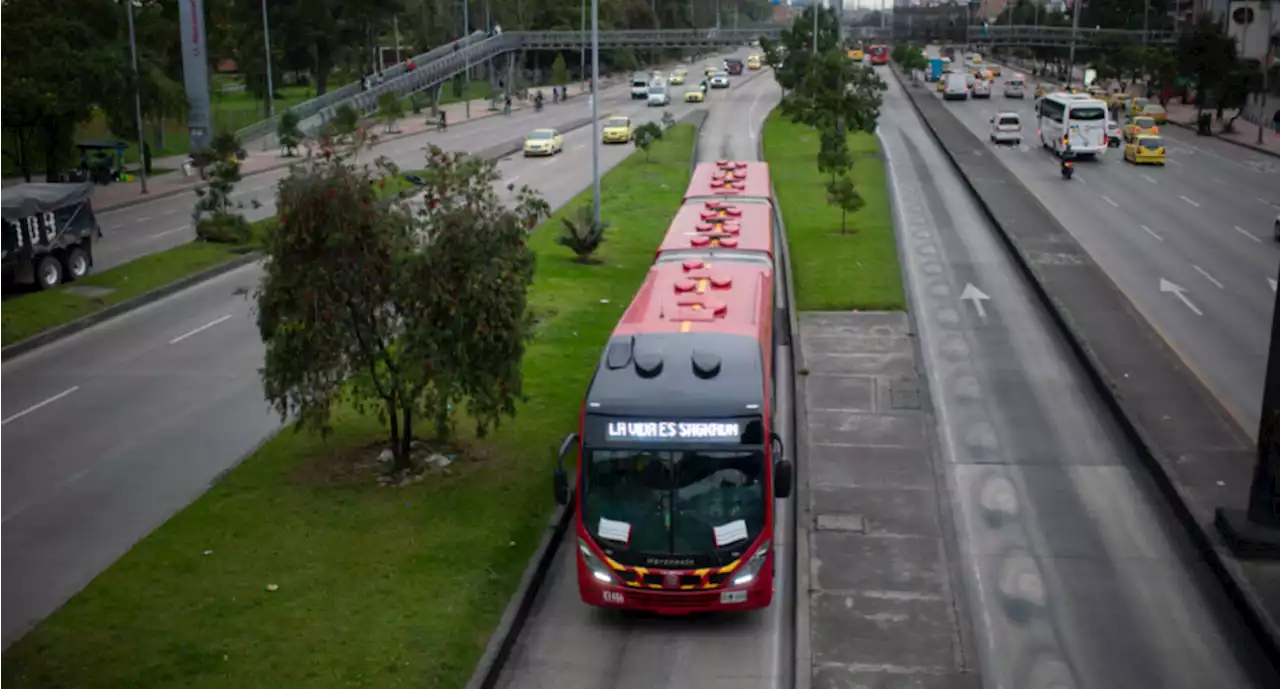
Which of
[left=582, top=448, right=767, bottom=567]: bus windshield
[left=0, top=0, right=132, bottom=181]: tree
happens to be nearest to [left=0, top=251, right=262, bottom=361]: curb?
[left=0, top=0, right=132, bottom=181]: tree

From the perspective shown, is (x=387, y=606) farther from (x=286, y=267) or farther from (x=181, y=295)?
(x=181, y=295)

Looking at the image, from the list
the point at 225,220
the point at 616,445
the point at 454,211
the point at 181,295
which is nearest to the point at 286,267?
the point at 454,211

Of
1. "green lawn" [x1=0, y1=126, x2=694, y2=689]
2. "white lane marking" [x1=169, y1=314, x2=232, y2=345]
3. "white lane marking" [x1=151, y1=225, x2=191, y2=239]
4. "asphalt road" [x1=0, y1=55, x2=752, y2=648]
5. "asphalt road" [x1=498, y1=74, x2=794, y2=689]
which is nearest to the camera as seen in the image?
"green lawn" [x1=0, y1=126, x2=694, y2=689]

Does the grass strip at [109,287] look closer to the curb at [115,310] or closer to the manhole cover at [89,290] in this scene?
the manhole cover at [89,290]

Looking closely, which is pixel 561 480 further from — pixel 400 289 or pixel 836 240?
pixel 836 240

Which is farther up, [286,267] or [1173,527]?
[286,267]

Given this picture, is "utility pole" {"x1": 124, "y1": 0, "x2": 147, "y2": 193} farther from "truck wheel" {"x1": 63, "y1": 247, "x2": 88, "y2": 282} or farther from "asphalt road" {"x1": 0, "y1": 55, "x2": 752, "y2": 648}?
"asphalt road" {"x1": 0, "y1": 55, "x2": 752, "y2": 648}

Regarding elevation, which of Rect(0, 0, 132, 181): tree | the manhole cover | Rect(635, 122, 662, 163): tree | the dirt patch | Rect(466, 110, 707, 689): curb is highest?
Rect(0, 0, 132, 181): tree
